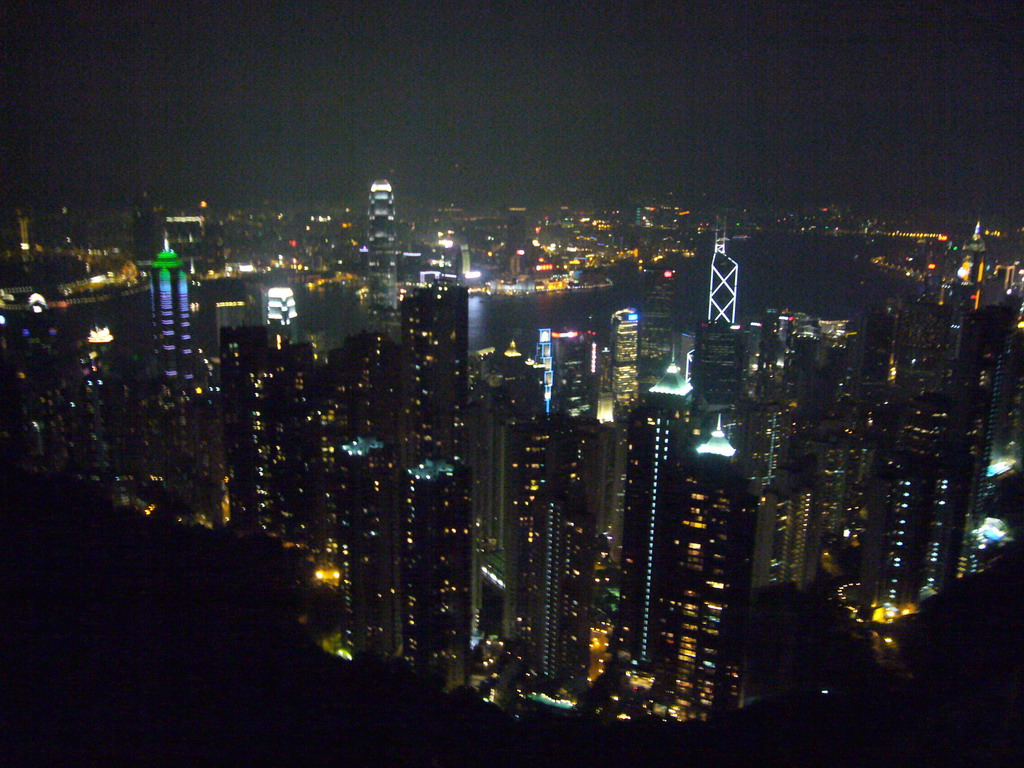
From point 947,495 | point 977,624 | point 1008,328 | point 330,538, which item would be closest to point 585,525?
point 330,538

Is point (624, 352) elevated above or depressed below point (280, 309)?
below

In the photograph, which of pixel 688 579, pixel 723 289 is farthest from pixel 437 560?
pixel 723 289

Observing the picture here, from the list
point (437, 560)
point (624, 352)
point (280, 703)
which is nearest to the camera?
point (280, 703)

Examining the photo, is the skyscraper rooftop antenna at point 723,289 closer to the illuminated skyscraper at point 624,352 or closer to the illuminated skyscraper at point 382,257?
the illuminated skyscraper at point 624,352

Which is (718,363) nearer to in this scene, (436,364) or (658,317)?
(658,317)

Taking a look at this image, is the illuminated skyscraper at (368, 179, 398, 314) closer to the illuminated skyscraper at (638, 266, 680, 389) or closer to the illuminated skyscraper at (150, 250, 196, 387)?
the illuminated skyscraper at (150, 250, 196, 387)

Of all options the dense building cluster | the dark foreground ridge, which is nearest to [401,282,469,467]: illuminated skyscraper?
the dense building cluster

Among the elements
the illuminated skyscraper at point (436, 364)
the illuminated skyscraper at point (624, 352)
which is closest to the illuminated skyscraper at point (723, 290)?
the illuminated skyscraper at point (624, 352)
